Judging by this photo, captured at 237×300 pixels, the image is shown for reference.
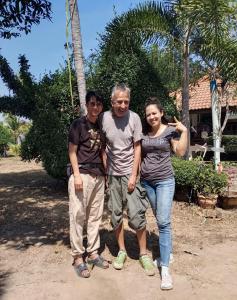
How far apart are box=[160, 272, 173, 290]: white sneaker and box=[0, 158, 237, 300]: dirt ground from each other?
0.06 meters

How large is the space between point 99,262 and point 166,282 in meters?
0.81

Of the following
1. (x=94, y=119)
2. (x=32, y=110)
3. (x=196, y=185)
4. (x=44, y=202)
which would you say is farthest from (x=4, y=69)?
→ (x=94, y=119)

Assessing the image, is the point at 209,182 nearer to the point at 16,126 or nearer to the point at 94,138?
the point at 94,138

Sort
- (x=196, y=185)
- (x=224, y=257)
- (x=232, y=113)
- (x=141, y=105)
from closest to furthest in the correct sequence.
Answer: (x=224, y=257), (x=196, y=185), (x=141, y=105), (x=232, y=113)

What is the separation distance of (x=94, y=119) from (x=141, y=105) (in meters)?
4.47

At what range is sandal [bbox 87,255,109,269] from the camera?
4320 millimetres

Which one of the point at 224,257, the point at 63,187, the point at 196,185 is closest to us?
the point at 224,257

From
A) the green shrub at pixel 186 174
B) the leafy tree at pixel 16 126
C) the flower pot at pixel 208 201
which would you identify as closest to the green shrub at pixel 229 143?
the green shrub at pixel 186 174

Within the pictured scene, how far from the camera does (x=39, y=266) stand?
441 centimetres

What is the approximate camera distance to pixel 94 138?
414cm

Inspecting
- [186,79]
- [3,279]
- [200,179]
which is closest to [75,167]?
[3,279]

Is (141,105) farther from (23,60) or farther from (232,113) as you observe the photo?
(232,113)

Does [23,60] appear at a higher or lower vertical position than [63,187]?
higher

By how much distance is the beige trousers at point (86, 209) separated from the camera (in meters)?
4.20
